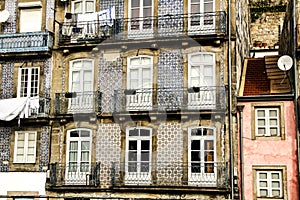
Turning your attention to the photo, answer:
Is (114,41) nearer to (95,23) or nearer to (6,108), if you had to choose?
(95,23)

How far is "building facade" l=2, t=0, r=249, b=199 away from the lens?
20.4m

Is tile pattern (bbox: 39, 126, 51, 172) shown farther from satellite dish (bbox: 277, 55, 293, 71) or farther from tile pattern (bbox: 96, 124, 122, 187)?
satellite dish (bbox: 277, 55, 293, 71)

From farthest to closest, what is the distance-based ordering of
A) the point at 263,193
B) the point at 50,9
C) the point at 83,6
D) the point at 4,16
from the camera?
the point at 4,16 < the point at 50,9 < the point at 83,6 < the point at 263,193

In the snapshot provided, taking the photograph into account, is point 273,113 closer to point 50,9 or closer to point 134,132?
point 134,132

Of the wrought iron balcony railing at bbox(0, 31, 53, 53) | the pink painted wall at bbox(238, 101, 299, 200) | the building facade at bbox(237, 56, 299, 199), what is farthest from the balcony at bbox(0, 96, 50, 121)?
the pink painted wall at bbox(238, 101, 299, 200)

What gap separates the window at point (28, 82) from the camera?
22750 mm

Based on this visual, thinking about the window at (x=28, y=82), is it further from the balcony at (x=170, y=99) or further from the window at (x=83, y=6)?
the balcony at (x=170, y=99)

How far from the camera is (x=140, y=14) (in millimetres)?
22109

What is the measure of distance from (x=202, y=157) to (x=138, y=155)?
98.0 inches

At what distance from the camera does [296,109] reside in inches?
808

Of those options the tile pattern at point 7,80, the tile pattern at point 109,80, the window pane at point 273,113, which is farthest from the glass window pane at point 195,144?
the tile pattern at point 7,80

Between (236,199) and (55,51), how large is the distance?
953cm

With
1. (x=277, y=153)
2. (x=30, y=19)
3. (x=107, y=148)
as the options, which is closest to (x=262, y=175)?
(x=277, y=153)

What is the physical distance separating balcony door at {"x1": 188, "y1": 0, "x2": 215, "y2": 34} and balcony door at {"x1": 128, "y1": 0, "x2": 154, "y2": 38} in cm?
163
